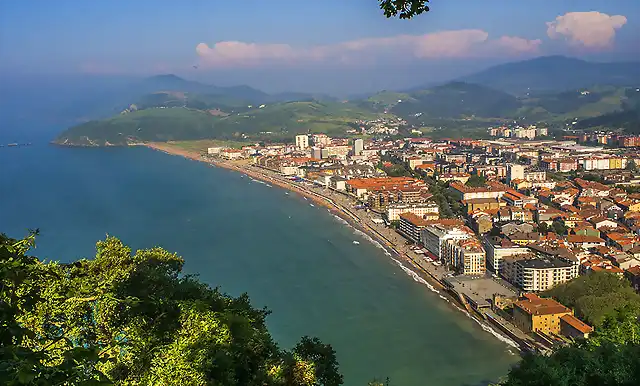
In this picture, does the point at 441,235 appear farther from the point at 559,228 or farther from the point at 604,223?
the point at 604,223

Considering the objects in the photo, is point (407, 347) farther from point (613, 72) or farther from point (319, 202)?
point (613, 72)

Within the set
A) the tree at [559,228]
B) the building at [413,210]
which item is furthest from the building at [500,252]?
the building at [413,210]

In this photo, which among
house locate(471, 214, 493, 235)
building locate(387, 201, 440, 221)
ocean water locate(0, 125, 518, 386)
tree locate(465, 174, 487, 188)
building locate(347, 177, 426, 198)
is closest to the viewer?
ocean water locate(0, 125, 518, 386)

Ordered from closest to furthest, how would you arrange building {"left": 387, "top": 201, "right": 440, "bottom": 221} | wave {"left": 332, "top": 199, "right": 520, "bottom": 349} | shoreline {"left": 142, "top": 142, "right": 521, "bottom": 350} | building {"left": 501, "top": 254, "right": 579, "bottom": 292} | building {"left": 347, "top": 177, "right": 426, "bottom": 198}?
1. wave {"left": 332, "top": 199, "right": 520, "bottom": 349}
2. shoreline {"left": 142, "top": 142, "right": 521, "bottom": 350}
3. building {"left": 501, "top": 254, "right": 579, "bottom": 292}
4. building {"left": 387, "top": 201, "right": 440, "bottom": 221}
5. building {"left": 347, "top": 177, "right": 426, "bottom": 198}

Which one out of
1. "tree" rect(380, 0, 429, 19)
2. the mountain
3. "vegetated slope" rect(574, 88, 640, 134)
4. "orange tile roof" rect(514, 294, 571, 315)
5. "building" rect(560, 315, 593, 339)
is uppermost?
the mountain

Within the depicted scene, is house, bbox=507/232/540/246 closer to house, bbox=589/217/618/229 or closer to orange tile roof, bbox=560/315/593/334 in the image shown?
house, bbox=589/217/618/229

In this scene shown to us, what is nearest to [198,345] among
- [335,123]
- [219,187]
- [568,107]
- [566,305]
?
[566,305]

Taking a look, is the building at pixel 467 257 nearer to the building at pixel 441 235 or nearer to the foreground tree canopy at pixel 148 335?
the building at pixel 441 235

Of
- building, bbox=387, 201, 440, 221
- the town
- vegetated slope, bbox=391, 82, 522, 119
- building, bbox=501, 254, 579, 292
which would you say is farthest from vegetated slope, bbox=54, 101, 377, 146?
building, bbox=501, 254, 579, 292
